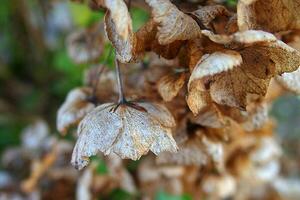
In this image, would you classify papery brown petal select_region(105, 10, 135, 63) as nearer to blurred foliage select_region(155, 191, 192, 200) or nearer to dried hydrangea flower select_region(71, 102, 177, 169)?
dried hydrangea flower select_region(71, 102, 177, 169)

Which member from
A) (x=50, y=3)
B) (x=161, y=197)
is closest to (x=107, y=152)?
(x=161, y=197)

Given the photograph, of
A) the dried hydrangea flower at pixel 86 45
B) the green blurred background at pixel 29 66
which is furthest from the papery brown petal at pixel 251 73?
the green blurred background at pixel 29 66

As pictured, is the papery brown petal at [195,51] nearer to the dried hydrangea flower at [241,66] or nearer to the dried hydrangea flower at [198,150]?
the dried hydrangea flower at [241,66]

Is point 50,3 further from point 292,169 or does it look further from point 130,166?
point 292,169

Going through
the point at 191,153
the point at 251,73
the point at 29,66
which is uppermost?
the point at 251,73

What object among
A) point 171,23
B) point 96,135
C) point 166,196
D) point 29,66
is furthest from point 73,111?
point 29,66

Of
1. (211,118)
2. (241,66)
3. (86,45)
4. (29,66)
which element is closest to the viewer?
(241,66)

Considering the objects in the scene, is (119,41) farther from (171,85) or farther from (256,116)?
(256,116)
